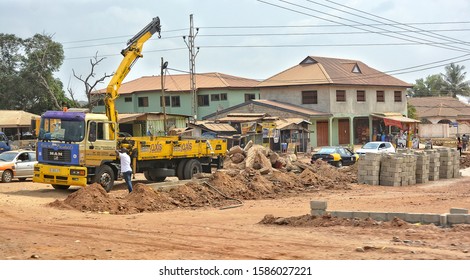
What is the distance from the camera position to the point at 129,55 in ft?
89.8

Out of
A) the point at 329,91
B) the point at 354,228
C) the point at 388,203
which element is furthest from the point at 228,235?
the point at 329,91

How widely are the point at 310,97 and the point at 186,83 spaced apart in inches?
633

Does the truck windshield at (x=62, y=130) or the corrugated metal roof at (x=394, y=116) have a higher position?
the corrugated metal roof at (x=394, y=116)

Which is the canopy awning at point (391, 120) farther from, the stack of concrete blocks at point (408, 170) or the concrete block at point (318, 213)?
the concrete block at point (318, 213)

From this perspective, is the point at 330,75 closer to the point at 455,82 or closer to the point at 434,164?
the point at 434,164

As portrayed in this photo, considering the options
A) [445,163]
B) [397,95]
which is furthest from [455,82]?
[445,163]

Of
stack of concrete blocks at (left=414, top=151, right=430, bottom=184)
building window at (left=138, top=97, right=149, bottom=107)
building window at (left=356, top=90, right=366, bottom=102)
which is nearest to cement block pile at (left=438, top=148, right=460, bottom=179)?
stack of concrete blocks at (left=414, top=151, right=430, bottom=184)

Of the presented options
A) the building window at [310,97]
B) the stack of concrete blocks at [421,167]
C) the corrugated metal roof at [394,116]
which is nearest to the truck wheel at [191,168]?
the stack of concrete blocks at [421,167]

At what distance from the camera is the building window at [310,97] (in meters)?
58.8

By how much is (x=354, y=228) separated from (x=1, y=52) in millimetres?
60756

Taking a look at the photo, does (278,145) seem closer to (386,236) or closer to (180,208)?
(180,208)

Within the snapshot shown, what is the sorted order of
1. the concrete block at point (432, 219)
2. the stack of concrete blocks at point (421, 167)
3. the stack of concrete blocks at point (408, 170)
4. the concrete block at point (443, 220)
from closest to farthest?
the concrete block at point (443, 220)
the concrete block at point (432, 219)
the stack of concrete blocks at point (408, 170)
the stack of concrete blocks at point (421, 167)

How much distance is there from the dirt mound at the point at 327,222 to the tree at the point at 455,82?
9781cm

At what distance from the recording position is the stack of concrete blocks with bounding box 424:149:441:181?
3173cm
